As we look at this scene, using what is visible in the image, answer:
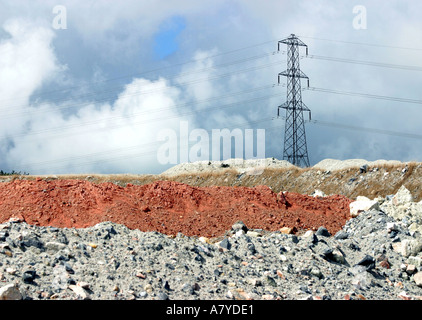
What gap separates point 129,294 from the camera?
7988 millimetres

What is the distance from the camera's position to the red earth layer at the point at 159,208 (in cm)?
1248

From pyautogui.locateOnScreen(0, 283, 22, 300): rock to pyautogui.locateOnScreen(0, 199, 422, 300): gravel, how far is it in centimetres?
1

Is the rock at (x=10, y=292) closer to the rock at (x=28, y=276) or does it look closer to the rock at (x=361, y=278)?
the rock at (x=28, y=276)

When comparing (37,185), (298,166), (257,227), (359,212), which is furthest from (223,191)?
(298,166)

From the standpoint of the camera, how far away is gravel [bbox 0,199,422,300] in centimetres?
811

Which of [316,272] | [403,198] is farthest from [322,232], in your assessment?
[403,198]

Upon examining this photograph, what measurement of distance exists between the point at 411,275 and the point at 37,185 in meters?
10.9

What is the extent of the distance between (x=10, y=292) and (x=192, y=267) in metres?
3.48

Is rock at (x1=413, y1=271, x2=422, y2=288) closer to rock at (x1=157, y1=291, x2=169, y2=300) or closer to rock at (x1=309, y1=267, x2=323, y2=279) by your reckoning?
rock at (x1=309, y1=267, x2=323, y2=279)

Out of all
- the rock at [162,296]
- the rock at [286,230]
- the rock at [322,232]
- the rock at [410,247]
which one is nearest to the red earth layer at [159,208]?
the rock at [286,230]

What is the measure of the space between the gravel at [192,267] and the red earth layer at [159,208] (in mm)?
1581

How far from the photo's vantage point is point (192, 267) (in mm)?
9273
